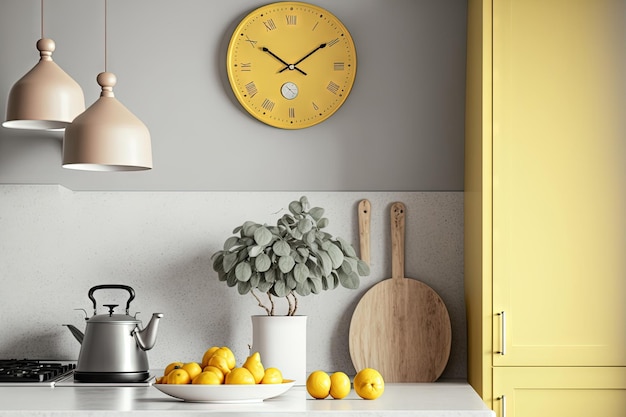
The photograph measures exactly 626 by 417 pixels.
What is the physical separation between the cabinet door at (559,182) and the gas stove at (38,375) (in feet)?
3.96

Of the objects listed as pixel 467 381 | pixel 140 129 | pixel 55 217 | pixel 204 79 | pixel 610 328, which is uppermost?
pixel 204 79

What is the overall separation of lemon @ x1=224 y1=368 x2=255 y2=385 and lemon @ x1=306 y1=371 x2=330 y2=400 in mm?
174

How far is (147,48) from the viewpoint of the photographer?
3.06 metres

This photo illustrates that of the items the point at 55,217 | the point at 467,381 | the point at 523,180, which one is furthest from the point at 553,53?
the point at 55,217

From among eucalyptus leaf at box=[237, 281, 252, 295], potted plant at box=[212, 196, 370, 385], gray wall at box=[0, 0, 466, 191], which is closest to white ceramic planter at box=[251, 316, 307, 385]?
potted plant at box=[212, 196, 370, 385]

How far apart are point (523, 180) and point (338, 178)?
68 cm

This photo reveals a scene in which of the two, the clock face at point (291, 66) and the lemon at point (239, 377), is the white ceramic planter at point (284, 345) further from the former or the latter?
the clock face at point (291, 66)

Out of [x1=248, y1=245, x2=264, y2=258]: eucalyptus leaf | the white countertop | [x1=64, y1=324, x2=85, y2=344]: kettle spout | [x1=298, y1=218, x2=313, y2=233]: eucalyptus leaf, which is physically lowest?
the white countertop

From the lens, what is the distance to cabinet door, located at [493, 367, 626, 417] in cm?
260

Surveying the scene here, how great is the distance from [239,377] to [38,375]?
0.69 metres

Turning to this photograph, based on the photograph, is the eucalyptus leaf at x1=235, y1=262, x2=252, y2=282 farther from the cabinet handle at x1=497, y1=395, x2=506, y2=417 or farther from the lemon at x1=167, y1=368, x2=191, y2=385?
the cabinet handle at x1=497, y1=395, x2=506, y2=417

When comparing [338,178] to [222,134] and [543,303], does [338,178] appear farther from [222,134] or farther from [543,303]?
[543,303]

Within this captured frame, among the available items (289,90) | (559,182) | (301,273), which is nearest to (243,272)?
(301,273)

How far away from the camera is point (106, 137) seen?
8.38 ft
